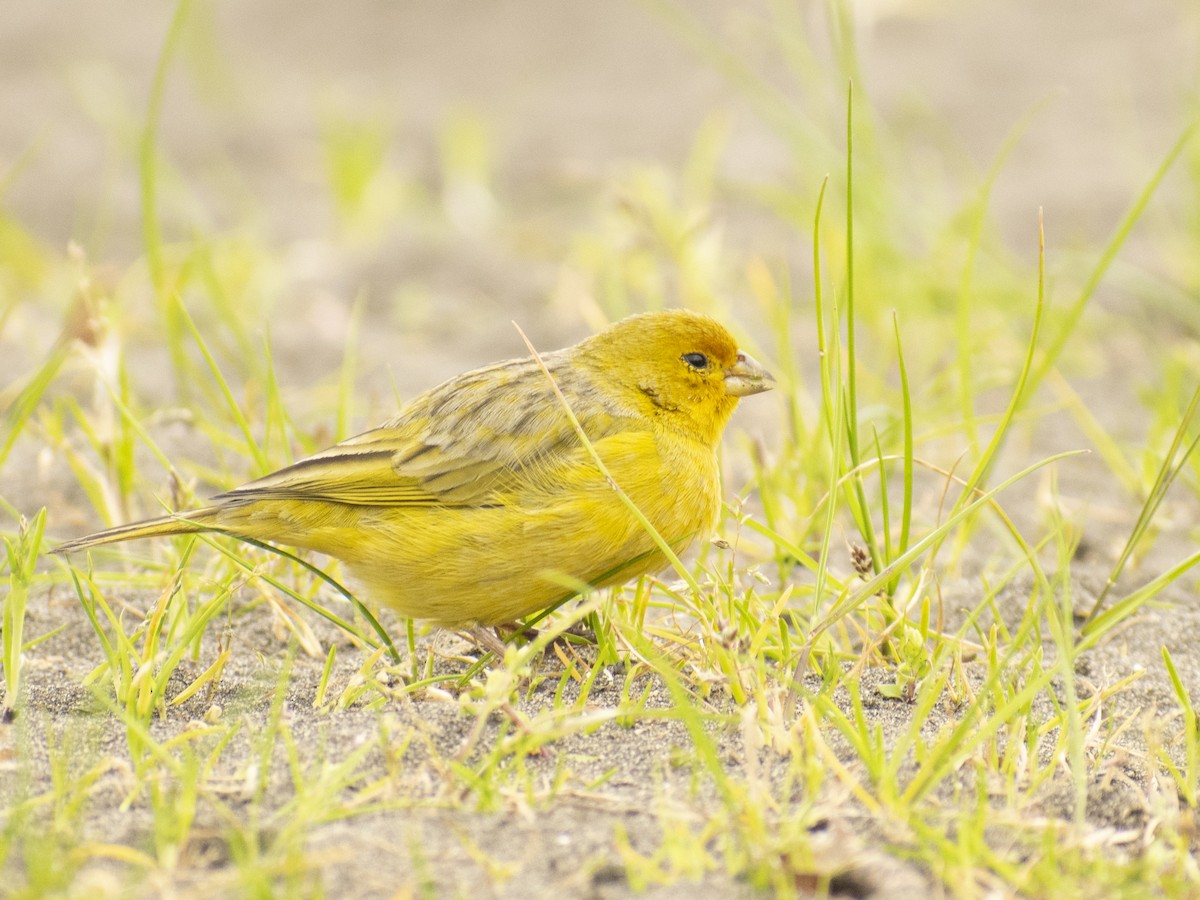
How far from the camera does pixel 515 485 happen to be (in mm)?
3561

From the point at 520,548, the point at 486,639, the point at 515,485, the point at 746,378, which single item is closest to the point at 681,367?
the point at 746,378

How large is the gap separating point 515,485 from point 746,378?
2.71 ft

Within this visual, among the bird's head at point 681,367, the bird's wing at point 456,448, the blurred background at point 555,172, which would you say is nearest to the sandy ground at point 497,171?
the blurred background at point 555,172

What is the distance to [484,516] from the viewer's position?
11.5ft

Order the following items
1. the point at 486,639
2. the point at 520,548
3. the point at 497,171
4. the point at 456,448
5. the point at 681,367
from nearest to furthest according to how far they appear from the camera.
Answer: the point at 520,548, the point at 486,639, the point at 456,448, the point at 681,367, the point at 497,171

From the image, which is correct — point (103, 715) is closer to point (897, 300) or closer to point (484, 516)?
point (484, 516)

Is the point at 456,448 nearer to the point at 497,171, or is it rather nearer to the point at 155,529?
the point at 155,529

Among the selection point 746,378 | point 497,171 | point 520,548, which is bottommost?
point 520,548

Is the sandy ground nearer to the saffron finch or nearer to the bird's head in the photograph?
the saffron finch

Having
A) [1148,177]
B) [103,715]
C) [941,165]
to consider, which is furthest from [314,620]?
[941,165]

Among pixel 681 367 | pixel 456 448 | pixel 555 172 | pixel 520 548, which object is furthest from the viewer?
pixel 555 172

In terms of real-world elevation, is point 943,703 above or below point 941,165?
below

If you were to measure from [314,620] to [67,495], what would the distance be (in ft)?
3.99

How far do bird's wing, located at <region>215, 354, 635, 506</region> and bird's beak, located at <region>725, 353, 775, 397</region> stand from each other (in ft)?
1.19
